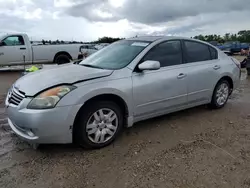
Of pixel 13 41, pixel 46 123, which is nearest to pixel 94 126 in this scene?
pixel 46 123

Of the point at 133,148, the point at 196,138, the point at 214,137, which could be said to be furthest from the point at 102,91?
the point at 214,137

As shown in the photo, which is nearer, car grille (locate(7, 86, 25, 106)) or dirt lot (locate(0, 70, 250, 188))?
dirt lot (locate(0, 70, 250, 188))

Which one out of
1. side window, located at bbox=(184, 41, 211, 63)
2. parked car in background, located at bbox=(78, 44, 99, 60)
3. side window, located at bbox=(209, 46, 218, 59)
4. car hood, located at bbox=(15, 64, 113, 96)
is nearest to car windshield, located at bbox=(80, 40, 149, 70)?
car hood, located at bbox=(15, 64, 113, 96)

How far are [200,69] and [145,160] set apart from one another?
2.22 m

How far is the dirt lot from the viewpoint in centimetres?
283

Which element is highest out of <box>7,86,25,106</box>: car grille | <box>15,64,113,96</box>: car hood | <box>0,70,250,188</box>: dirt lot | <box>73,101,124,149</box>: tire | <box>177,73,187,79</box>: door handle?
<box>15,64,113,96</box>: car hood

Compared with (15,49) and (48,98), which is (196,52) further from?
(15,49)

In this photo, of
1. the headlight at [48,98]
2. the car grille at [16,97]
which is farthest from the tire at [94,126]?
the car grille at [16,97]

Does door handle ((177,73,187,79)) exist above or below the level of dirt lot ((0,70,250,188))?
above

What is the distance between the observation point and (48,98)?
3193 mm

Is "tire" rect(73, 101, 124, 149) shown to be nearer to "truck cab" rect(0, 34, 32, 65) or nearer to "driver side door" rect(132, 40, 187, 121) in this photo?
"driver side door" rect(132, 40, 187, 121)

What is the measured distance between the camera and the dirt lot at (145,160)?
9.29 feet

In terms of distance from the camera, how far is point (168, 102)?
4285 mm

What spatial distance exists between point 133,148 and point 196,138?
101cm
